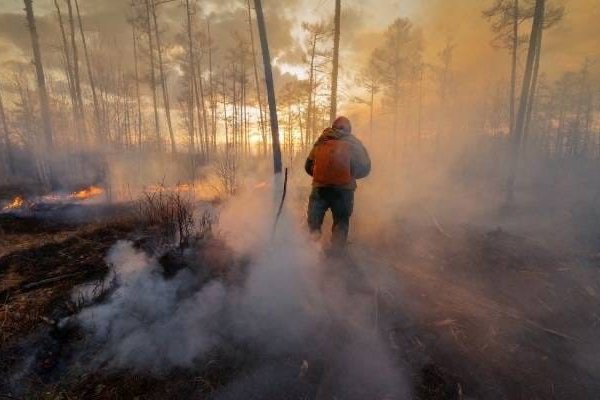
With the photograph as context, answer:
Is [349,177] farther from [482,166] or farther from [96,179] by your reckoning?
[482,166]

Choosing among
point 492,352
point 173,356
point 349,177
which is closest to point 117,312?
point 173,356

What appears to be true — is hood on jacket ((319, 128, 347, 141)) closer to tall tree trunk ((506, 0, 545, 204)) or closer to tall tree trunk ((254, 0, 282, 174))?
tall tree trunk ((254, 0, 282, 174))

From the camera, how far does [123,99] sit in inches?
1467

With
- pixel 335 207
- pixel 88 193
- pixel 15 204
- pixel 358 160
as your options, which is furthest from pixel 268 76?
pixel 15 204

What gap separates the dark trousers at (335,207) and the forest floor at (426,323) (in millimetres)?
749

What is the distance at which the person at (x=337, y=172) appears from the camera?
15.8 feet

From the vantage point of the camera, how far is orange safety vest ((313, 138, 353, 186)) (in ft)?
15.8

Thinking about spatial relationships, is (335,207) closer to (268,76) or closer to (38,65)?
(268,76)

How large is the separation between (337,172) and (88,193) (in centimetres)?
1045

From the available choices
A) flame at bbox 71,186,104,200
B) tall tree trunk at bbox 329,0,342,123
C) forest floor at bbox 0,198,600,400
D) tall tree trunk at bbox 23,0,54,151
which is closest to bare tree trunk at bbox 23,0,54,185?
tall tree trunk at bbox 23,0,54,151

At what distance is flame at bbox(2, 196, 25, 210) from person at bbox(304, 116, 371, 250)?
894 cm

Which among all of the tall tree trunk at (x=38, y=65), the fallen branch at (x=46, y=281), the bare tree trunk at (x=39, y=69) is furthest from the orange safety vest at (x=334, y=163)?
the tall tree trunk at (x=38, y=65)

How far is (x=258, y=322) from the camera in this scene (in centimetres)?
361

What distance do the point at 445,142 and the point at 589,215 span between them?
98.2 feet
